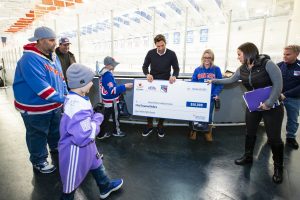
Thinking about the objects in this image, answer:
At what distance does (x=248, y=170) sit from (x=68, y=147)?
206cm

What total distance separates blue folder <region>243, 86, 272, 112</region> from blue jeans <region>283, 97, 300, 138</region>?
1304 millimetres

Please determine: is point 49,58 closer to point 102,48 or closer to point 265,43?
point 102,48

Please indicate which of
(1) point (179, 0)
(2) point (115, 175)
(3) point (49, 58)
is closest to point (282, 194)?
(2) point (115, 175)

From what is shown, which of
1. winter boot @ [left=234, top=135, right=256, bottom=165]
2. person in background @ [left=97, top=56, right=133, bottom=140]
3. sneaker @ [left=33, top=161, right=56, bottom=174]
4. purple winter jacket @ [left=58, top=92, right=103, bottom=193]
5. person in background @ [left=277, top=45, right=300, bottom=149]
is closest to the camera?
purple winter jacket @ [left=58, top=92, right=103, bottom=193]

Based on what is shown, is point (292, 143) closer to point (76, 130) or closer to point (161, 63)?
point (161, 63)

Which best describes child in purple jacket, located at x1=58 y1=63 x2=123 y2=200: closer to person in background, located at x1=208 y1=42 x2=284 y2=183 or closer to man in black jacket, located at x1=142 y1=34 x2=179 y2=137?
person in background, located at x1=208 y1=42 x2=284 y2=183

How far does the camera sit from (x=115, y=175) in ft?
8.05

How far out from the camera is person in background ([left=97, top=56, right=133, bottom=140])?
3148 millimetres

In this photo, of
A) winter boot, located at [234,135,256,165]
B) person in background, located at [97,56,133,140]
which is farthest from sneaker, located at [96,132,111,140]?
winter boot, located at [234,135,256,165]

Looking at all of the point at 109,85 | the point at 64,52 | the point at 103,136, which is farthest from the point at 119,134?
the point at 64,52

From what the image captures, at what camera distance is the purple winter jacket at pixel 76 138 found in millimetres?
1493

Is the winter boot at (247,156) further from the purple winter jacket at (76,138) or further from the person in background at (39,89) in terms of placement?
the person in background at (39,89)

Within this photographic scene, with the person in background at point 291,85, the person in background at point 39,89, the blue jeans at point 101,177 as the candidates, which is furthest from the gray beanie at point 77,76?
the person in background at point 291,85

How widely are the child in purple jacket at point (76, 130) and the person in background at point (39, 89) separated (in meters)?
0.61
